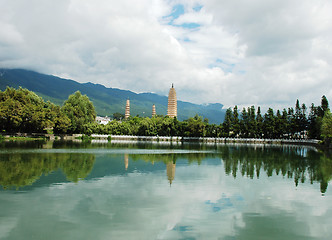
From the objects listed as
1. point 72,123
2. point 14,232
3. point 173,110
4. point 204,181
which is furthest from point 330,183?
point 173,110

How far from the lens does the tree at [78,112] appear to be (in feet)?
230

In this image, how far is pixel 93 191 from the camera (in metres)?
12.6

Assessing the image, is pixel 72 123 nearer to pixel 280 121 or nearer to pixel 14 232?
pixel 280 121

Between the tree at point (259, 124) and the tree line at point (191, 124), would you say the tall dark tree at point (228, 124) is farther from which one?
the tree at point (259, 124)

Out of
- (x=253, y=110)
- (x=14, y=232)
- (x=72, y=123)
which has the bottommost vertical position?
(x=14, y=232)

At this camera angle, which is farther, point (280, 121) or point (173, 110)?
point (173, 110)

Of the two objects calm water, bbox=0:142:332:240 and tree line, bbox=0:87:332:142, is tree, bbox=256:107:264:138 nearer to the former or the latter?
tree line, bbox=0:87:332:142

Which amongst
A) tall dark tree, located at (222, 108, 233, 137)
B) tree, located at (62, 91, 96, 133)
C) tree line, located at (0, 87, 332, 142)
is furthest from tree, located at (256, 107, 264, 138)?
tree, located at (62, 91, 96, 133)

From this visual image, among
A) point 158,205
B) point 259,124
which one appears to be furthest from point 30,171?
point 259,124

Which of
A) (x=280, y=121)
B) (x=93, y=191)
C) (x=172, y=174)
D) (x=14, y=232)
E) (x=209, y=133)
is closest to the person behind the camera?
(x=14, y=232)

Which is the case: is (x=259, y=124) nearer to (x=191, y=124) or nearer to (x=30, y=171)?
(x=191, y=124)

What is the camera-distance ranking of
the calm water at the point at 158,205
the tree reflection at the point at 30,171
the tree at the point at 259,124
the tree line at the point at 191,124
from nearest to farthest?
the calm water at the point at 158,205, the tree reflection at the point at 30,171, the tree line at the point at 191,124, the tree at the point at 259,124

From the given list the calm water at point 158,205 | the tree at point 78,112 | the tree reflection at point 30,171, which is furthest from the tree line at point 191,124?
the calm water at point 158,205

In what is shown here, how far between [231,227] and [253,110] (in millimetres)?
73392
